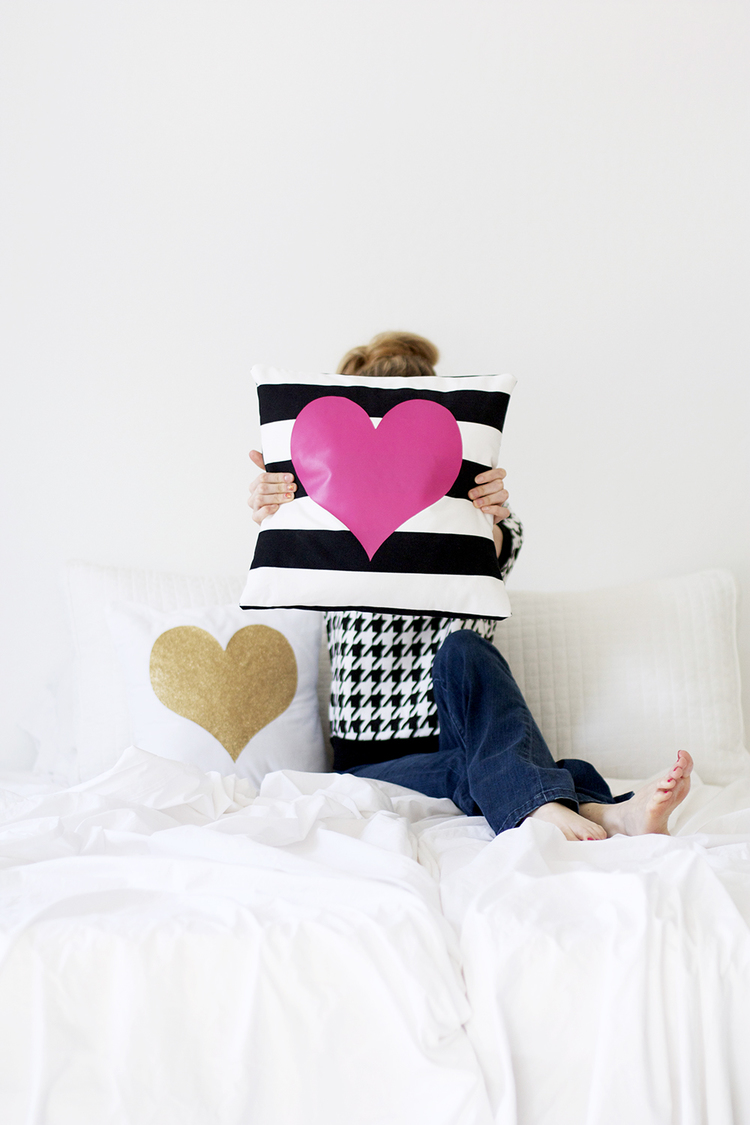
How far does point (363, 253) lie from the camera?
1875mm

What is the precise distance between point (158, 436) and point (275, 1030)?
1.36 metres

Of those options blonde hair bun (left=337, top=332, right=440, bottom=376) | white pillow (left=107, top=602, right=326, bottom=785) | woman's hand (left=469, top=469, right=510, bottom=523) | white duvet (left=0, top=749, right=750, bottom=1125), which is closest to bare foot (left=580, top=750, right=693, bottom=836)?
white duvet (left=0, top=749, right=750, bottom=1125)

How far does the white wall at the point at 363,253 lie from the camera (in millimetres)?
1790

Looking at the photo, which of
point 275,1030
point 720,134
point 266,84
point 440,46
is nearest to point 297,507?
point 275,1030

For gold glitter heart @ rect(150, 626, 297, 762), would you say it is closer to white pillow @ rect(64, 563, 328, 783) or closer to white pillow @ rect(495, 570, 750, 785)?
white pillow @ rect(64, 563, 328, 783)

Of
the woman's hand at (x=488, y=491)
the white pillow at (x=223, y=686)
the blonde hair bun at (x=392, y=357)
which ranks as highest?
the blonde hair bun at (x=392, y=357)

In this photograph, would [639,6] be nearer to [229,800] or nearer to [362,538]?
[362,538]

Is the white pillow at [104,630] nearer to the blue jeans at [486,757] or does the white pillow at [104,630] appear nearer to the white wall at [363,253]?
the white wall at [363,253]

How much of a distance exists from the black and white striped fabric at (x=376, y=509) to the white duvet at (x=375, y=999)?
0.44 metres

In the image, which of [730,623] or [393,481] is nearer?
[393,481]

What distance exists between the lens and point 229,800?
1.06m

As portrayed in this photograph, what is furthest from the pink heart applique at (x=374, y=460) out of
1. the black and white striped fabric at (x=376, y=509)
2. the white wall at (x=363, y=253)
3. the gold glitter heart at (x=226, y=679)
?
the white wall at (x=363, y=253)

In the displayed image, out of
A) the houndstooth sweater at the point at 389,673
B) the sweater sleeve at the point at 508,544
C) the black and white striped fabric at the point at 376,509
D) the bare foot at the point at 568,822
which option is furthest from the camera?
the sweater sleeve at the point at 508,544

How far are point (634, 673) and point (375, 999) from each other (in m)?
0.96
